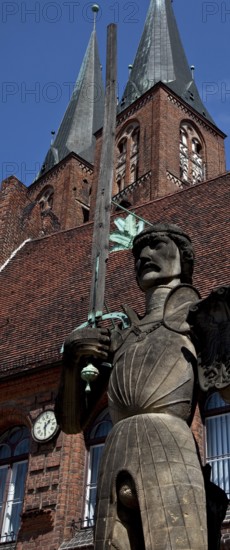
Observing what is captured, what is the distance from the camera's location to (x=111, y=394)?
4918mm

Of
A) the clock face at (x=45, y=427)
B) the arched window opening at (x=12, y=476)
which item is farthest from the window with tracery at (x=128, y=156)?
the clock face at (x=45, y=427)

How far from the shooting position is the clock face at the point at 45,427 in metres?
13.5

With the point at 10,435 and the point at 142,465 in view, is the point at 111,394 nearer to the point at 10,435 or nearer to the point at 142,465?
the point at 142,465

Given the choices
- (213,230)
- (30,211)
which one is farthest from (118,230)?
(30,211)

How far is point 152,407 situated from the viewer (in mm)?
4672

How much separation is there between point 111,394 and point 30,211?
1844 cm

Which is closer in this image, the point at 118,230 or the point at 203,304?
the point at 203,304

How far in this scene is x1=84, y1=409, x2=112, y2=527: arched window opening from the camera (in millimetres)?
12891

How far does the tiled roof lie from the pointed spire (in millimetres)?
23231

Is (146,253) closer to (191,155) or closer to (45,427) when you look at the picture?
(45,427)

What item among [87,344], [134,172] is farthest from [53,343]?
[134,172]

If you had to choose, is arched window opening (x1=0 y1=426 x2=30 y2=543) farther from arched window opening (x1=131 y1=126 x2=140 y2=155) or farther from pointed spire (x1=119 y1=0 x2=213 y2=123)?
pointed spire (x1=119 y1=0 x2=213 y2=123)

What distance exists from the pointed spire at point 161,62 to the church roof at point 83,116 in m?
6.02

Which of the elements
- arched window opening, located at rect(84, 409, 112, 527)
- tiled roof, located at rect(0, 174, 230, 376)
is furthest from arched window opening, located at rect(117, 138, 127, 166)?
arched window opening, located at rect(84, 409, 112, 527)
